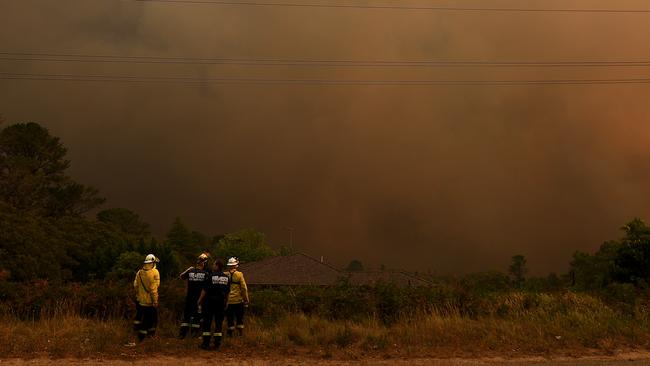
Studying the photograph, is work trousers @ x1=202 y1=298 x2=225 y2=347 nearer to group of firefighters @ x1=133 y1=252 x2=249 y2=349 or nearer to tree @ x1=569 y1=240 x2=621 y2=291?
group of firefighters @ x1=133 y1=252 x2=249 y2=349

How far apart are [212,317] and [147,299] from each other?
1744 millimetres

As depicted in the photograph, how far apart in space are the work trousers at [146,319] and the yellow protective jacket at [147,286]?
134 mm

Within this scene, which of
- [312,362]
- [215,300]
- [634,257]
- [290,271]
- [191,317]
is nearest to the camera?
[312,362]

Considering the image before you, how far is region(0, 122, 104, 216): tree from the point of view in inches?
2680

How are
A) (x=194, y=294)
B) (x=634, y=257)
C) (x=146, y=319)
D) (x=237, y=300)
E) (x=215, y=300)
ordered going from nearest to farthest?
(x=215, y=300), (x=146, y=319), (x=237, y=300), (x=194, y=294), (x=634, y=257)

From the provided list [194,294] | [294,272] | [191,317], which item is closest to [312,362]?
[191,317]

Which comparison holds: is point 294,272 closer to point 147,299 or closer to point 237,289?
point 237,289

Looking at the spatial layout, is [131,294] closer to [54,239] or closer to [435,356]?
[435,356]

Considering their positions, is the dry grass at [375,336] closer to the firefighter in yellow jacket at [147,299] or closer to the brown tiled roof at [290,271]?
the firefighter in yellow jacket at [147,299]

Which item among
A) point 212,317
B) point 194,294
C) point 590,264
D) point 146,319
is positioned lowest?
point 146,319

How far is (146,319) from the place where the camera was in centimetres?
1472

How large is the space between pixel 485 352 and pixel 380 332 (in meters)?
2.58

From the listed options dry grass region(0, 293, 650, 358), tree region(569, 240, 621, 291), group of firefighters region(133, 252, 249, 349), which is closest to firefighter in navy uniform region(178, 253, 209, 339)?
group of firefighters region(133, 252, 249, 349)

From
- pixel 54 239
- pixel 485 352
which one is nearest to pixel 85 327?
pixel 485 352
